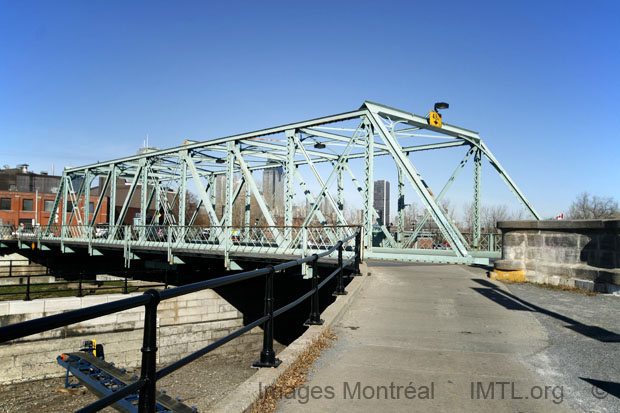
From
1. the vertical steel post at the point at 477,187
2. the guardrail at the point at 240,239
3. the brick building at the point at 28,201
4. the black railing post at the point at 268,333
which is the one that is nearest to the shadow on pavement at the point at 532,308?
the black railing post at the point at 268,333

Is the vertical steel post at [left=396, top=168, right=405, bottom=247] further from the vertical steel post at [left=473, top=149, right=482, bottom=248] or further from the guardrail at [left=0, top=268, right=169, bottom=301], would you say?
the guardrail at [left=0, top=268, right=169, bottom=301]

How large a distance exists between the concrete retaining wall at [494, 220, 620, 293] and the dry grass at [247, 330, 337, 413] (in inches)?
301

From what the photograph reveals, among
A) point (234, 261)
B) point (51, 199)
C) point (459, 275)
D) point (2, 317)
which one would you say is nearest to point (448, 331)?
point (459, 275)

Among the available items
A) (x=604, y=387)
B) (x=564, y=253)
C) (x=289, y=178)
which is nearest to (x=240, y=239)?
(x=289, y=178)

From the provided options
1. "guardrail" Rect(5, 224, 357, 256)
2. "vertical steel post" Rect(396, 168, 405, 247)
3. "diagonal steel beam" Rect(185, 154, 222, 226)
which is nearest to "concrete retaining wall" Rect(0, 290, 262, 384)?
"guardrail" Rect(5, 224, 357, 256)

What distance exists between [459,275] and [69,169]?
107 feet

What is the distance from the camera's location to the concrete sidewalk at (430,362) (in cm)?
354

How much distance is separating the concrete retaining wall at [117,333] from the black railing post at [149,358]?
40.0ft

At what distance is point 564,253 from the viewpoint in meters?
10.5

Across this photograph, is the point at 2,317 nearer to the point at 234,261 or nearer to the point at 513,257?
the point at 234,261

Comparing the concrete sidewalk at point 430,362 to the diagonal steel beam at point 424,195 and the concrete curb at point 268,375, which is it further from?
the diagonal steel beam at point 424,195

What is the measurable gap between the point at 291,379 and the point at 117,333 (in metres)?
14.3

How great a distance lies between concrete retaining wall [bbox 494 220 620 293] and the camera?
9383 millimetres

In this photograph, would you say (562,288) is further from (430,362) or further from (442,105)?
(442,105)
